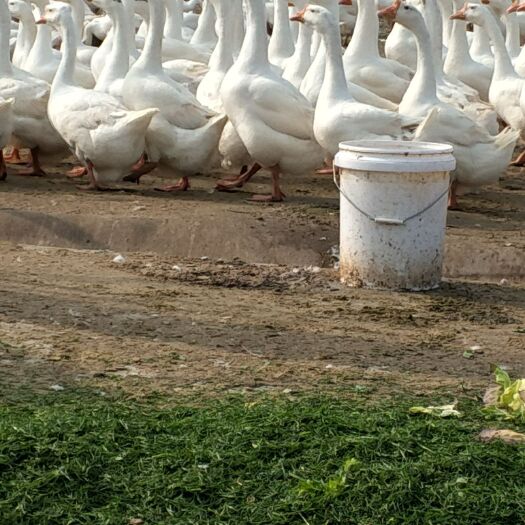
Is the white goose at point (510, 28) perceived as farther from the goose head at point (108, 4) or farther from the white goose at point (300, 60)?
the goose head at point (108, 4)

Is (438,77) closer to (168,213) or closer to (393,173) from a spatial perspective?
(168,213)

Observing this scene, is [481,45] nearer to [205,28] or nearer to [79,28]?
[205,28]

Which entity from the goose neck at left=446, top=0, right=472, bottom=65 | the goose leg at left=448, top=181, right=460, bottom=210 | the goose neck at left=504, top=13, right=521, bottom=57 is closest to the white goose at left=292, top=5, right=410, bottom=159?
the goose leg at left=448, top=181, right=460, bottom=210

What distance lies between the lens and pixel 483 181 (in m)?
11.8

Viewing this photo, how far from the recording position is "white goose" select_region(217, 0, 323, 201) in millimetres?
→ 11820

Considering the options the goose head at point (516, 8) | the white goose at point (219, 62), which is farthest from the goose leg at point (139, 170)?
the goose head at point (516, 8)

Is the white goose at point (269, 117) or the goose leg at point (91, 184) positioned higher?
the white goose at point (269, 117)

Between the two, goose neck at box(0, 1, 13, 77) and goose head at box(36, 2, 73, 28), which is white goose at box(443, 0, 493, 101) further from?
goose neck at box(0, 1, 13, 77)

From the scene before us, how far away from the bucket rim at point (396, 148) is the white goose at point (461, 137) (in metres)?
1.67

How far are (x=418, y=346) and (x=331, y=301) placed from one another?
1237 millimetres

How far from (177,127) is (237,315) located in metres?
4.34

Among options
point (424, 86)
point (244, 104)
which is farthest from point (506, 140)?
point (244, 104)

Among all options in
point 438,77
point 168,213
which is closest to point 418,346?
point 168,213

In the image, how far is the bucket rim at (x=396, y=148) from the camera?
9.09m
